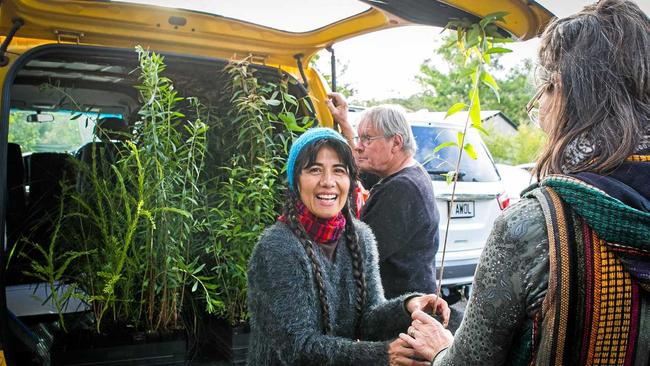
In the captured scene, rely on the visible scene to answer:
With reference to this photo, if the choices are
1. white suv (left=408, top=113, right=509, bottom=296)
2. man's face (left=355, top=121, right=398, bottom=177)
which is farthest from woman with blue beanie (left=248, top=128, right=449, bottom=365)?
white suv (left=408, top=113, right=509, bottom=296)

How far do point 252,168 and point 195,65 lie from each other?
2.15ft

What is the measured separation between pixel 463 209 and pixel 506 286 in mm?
4381

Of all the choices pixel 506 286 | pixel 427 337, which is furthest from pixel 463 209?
pixel 506 286

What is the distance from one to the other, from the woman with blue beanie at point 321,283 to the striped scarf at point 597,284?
62 centimetres

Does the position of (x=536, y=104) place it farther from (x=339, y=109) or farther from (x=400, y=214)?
(x=339, y=109)

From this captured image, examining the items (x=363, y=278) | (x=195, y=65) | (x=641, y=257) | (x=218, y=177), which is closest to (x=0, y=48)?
(x=195, y=65)

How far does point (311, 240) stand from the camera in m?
2.05

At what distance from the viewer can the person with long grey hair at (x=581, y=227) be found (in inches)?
43.1

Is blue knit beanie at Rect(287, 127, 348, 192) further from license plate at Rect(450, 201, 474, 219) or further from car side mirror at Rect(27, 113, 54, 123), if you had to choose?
license plate at Rect(450, 201, 474, 219)

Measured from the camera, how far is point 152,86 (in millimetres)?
2762

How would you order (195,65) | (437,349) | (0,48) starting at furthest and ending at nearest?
(195,65) → (0,48) → (437,349)

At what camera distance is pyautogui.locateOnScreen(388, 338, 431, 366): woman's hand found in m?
1.64

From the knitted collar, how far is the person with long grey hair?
829 millimetres

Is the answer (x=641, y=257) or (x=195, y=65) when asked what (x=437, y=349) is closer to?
(x=641, y=257)
